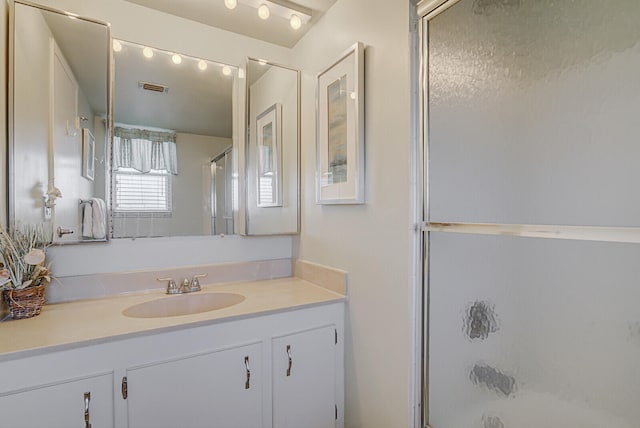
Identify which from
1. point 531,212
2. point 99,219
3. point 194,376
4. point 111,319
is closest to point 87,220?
point 99,219

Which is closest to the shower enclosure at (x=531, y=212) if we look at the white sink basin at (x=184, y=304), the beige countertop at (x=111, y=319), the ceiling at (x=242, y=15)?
the beige countertop at (x=111, y=319)

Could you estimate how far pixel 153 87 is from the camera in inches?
70.7

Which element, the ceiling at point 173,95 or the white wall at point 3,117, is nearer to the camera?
the white wall at point 3,117

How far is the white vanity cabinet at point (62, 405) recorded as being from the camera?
103 centimetres

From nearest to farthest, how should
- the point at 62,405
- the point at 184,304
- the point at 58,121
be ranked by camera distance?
the point at 62,405 < the point at 58,121 < the point at 184,304

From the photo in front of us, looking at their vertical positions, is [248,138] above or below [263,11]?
below

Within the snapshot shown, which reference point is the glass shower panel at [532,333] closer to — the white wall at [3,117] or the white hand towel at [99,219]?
the white hand towel at [99,219]

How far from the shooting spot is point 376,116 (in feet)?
4.75

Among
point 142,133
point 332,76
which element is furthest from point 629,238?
point 142,133

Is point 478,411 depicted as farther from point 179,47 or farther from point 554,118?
point 179,47

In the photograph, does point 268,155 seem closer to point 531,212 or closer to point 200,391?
point 200,391

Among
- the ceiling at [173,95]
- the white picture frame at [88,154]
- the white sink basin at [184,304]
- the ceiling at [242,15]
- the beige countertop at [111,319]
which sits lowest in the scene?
the white sink basin at [184,304]

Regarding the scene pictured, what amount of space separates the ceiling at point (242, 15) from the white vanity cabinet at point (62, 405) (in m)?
1.78

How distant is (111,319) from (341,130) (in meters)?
1.34
